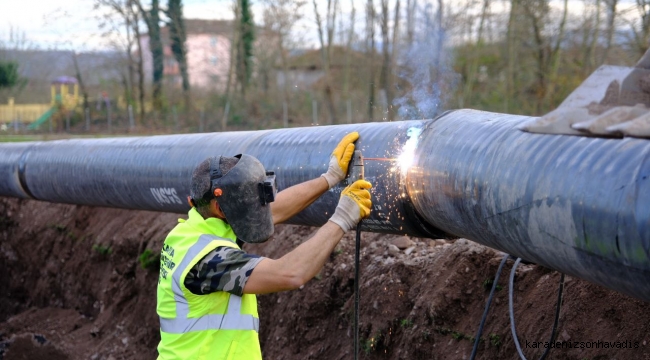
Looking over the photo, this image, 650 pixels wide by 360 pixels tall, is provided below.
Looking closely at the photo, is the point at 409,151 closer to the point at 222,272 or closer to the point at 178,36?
the point at 222,272

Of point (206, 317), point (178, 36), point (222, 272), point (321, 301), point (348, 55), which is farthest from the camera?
point (178, 36)

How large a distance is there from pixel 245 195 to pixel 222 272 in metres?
0.39

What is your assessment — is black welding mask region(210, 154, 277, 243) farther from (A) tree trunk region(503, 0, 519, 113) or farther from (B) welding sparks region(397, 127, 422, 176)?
(A) tree trunk region(503, 0, 519, 113)

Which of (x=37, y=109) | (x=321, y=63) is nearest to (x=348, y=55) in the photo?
(x=321, y=63)

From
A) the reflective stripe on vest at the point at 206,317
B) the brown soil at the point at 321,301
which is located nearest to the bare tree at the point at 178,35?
the brown soil at the point at 321,301

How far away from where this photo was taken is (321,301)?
19.6 feet

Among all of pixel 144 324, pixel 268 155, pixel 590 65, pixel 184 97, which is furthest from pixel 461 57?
pixel 268 155

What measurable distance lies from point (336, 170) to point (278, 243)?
3.23m

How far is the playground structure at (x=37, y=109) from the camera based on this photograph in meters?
33.9

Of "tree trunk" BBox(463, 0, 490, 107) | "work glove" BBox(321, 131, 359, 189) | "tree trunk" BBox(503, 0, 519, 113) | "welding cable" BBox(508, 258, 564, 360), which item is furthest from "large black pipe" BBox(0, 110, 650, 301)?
"tree trunk" BBox(503, 0, 519, 113)

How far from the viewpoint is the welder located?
316 centimetres

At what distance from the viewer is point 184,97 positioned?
32.3 metres

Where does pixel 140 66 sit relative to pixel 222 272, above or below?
above

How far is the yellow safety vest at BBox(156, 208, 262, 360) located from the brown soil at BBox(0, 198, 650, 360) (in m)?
1.83
